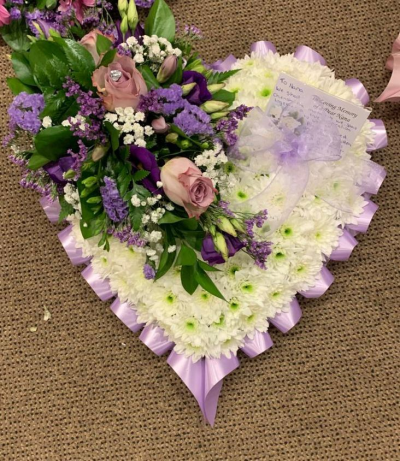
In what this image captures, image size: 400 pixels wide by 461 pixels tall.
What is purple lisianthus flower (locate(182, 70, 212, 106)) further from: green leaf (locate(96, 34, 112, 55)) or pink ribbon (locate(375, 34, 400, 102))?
pink ribbon (locate(375, 34, 400, 102))

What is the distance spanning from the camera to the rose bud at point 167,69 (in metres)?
0.62

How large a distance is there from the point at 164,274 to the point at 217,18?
0.57m

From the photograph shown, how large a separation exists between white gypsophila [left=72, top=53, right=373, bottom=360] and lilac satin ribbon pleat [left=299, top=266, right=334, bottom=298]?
0.09 ft

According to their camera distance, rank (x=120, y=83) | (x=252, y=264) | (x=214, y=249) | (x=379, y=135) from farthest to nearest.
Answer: (x=379, y=135) → (x=252, y=264) → (x=214, y=249) → (x=120, y=83)

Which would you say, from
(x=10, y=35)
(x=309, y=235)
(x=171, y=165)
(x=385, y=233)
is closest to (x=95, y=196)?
(x=171, y=165)

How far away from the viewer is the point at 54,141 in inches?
24.1

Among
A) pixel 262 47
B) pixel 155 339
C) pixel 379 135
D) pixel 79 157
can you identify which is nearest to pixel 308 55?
pixel 262 47

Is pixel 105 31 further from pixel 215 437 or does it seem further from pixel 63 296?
pixel 215 437

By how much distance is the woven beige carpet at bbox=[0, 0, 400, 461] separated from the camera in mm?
907

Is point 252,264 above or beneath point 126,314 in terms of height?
above

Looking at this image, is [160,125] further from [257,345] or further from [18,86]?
[257,345]

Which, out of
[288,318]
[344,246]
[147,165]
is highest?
[147,165]

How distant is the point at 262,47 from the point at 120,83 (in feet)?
1.40

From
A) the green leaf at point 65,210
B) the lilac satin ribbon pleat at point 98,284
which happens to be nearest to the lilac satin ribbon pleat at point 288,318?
the lilac satin ribbon pleat at point 98,284
